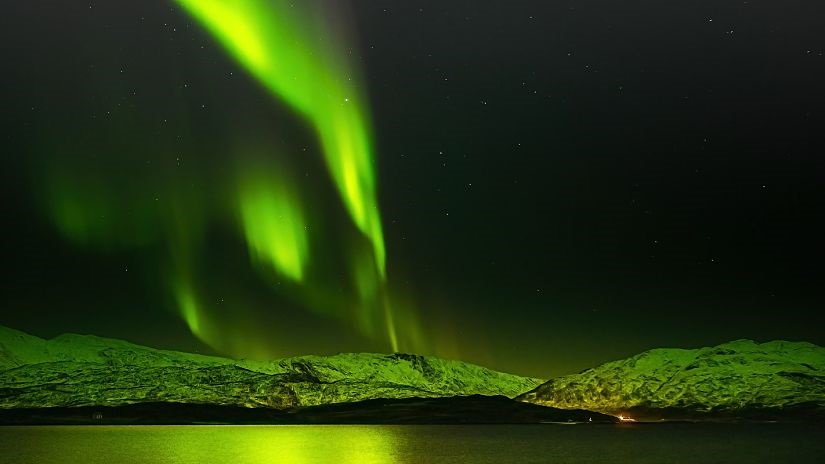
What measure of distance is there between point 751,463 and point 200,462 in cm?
10281

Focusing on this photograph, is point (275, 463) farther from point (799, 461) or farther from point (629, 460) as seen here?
point (799, 461)

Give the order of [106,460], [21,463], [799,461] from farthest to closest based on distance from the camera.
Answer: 1. [799,461]
2. [106,460]
3. [21,463]

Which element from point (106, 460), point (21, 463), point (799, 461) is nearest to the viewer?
point (21, 463)

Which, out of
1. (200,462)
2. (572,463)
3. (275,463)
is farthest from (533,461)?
(200,462)

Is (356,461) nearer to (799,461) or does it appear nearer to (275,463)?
(275,463)

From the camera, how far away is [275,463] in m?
145

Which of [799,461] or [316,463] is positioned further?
[799,461]

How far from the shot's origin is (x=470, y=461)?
157 meters

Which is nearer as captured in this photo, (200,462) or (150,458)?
(200,462)

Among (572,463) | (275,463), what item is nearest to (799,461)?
(572,463)

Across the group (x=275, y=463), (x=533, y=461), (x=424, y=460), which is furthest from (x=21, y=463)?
(x=533, y=461)

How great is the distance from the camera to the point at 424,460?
525ft

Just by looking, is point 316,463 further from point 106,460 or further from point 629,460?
point 629,460

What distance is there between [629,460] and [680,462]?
40.8ft
